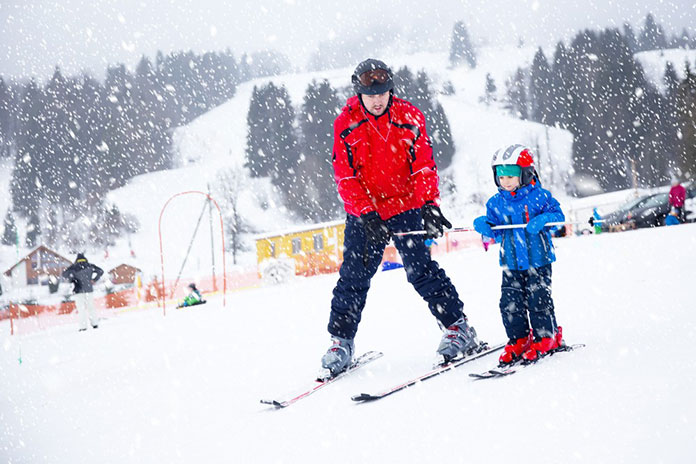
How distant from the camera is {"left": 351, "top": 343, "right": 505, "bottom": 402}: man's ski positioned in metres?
→ 2.62

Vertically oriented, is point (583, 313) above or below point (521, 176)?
below

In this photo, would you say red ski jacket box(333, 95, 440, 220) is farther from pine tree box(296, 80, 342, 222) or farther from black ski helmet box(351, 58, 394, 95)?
pine tree box(296, 80, 342, 222)

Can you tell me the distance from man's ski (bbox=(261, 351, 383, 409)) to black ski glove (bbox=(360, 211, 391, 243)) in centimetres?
85

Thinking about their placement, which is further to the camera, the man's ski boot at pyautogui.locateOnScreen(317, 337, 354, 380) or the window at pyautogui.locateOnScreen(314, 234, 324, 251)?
the window at pyautogui.locateOnScreen(314, 234, 324, 251)

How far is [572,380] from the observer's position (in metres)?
2.40

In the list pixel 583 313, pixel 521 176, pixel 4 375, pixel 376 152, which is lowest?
pixel 4 375

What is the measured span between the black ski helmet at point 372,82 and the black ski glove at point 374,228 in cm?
73

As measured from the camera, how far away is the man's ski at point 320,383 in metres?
2.78

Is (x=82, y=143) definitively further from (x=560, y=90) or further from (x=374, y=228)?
(x=374, y=228)

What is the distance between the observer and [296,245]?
93.4 feet

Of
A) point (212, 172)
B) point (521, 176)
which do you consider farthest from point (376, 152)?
point (212, 172)

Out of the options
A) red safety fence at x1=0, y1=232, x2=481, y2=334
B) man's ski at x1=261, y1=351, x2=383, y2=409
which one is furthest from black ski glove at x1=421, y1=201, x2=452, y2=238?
red safety fence at x1=0, y1=232, x2=481, y2=334

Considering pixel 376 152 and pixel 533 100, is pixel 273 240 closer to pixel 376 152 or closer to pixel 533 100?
pixel 376 152

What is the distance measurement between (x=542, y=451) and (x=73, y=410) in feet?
9.78
